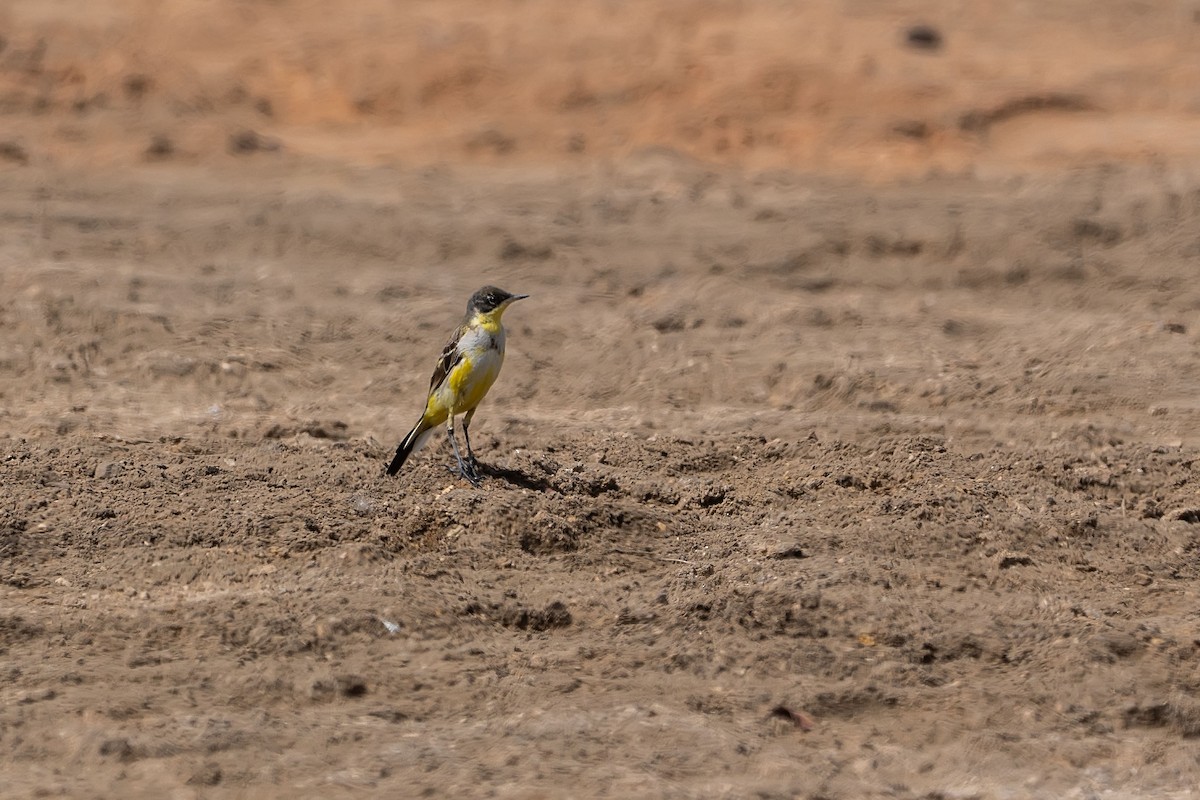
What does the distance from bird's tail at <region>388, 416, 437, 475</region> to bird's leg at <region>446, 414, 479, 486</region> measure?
0.12 m

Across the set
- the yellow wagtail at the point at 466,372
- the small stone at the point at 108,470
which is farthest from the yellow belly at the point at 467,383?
the small stone at the point at 108,470

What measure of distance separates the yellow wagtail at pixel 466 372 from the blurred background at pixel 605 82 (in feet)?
28.3

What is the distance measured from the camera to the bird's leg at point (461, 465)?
25.7 feet

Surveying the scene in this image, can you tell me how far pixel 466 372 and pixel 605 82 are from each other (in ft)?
38.6

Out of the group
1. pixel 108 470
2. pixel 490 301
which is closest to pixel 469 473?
pixel 490 301

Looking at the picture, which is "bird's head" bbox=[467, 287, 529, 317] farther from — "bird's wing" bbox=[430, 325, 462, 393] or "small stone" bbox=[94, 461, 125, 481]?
"small stone" bbox=[94, 461, 125, 481]

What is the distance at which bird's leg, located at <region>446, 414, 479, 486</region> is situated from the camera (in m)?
7.82

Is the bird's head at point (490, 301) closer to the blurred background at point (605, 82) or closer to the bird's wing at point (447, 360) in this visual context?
the bird's wing at point (447, 360)

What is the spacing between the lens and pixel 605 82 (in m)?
19.3

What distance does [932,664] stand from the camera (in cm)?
654

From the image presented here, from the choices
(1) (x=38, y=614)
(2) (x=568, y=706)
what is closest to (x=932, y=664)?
(2) (x=568, y=706)

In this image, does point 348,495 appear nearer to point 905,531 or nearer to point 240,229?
point 905,531

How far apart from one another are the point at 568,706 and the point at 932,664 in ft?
5.12

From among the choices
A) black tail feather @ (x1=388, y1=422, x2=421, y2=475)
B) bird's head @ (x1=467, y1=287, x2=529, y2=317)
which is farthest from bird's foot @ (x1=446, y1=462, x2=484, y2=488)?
bird's head @ (x1=467, y1=287, x2=529, y2=317)
